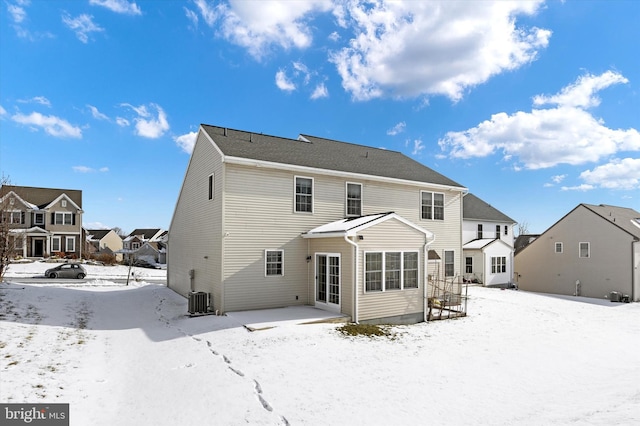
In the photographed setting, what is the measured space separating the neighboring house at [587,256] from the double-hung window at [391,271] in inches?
655

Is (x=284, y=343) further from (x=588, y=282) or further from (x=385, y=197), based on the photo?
(x=588, y=282)

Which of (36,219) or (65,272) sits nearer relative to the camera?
(65,272)

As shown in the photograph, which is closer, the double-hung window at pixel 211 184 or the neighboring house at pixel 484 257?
the double-hung window at pixel 211 184

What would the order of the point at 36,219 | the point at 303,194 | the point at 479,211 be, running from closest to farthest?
the point at 303,194, the point at 479,211, the point at 36,219

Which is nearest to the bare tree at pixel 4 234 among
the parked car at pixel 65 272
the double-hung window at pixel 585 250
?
the parked car at pixel 65 272

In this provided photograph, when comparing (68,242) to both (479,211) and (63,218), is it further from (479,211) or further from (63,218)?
(479,211)

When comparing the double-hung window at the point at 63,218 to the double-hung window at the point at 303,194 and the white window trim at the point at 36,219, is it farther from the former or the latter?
the double-hung window at the point at 303,194

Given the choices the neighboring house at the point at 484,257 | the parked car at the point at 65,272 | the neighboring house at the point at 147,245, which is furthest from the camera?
the neighboring house at the point at 147,245

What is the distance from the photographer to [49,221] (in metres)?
40.2

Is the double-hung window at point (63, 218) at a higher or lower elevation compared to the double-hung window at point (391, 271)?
higher

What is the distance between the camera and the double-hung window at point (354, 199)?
1650 cm

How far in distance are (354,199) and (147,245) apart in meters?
46.7

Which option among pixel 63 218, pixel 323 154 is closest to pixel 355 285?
pixel 323 154

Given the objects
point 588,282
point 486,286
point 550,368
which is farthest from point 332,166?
point 588,282
